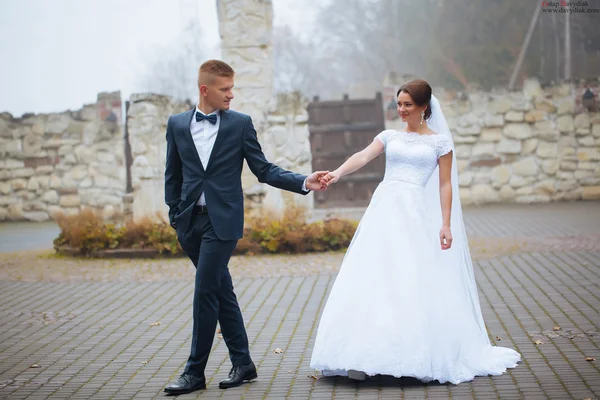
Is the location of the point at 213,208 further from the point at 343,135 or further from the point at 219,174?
the point at 343,135

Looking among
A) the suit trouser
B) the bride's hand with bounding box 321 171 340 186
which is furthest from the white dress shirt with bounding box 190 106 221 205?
the bride's hand with bounding box 321 171 340 186

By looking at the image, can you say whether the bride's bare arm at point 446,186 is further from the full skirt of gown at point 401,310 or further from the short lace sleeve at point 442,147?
the full skirt of gown at point 401,310

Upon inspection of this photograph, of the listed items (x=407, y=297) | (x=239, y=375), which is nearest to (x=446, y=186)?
(x=407, y=297)

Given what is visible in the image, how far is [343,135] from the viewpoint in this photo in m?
18.5

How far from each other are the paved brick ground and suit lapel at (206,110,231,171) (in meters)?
1.50

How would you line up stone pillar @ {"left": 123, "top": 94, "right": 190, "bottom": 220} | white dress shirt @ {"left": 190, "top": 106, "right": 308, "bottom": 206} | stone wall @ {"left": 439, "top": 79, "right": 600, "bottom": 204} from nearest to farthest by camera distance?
white dress shirt @ {"left": 190, "top": 106, "right": 308, "bottom": 206} → stone pillar @ {"left": 123, "top": 94, "right": 190, "bottom": 220} → stone wall @ {"left": 439, "top": 79, "right": 600, "bottom": 204}

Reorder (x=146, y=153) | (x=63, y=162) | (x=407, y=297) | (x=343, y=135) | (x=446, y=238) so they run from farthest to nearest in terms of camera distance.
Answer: (x=63, y=162)
(x=343, y=135)
(x=146, y=153)
(x=446, y=238)
(x=407, y=297)

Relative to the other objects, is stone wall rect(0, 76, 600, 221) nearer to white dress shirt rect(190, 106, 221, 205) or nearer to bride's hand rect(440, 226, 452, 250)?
white dress shirt rect(190, 106, 221, 205)

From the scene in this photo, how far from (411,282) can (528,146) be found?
13.5 m

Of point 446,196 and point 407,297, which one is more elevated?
point 446,196

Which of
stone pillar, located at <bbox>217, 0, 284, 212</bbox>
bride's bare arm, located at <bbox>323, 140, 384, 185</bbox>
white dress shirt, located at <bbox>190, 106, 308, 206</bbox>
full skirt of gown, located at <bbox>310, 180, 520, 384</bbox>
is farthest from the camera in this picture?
stone pillar, located at <bbox>217, 0, 284, 212</bbox>

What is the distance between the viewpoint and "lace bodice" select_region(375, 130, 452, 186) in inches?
230

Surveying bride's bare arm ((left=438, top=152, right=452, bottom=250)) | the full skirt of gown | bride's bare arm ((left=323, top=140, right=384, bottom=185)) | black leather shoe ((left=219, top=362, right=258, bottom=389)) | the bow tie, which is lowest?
black leather shoe ((left=219, top=362, right=258, bottom=389))

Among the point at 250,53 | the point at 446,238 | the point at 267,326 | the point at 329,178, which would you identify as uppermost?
the point at 250,53
